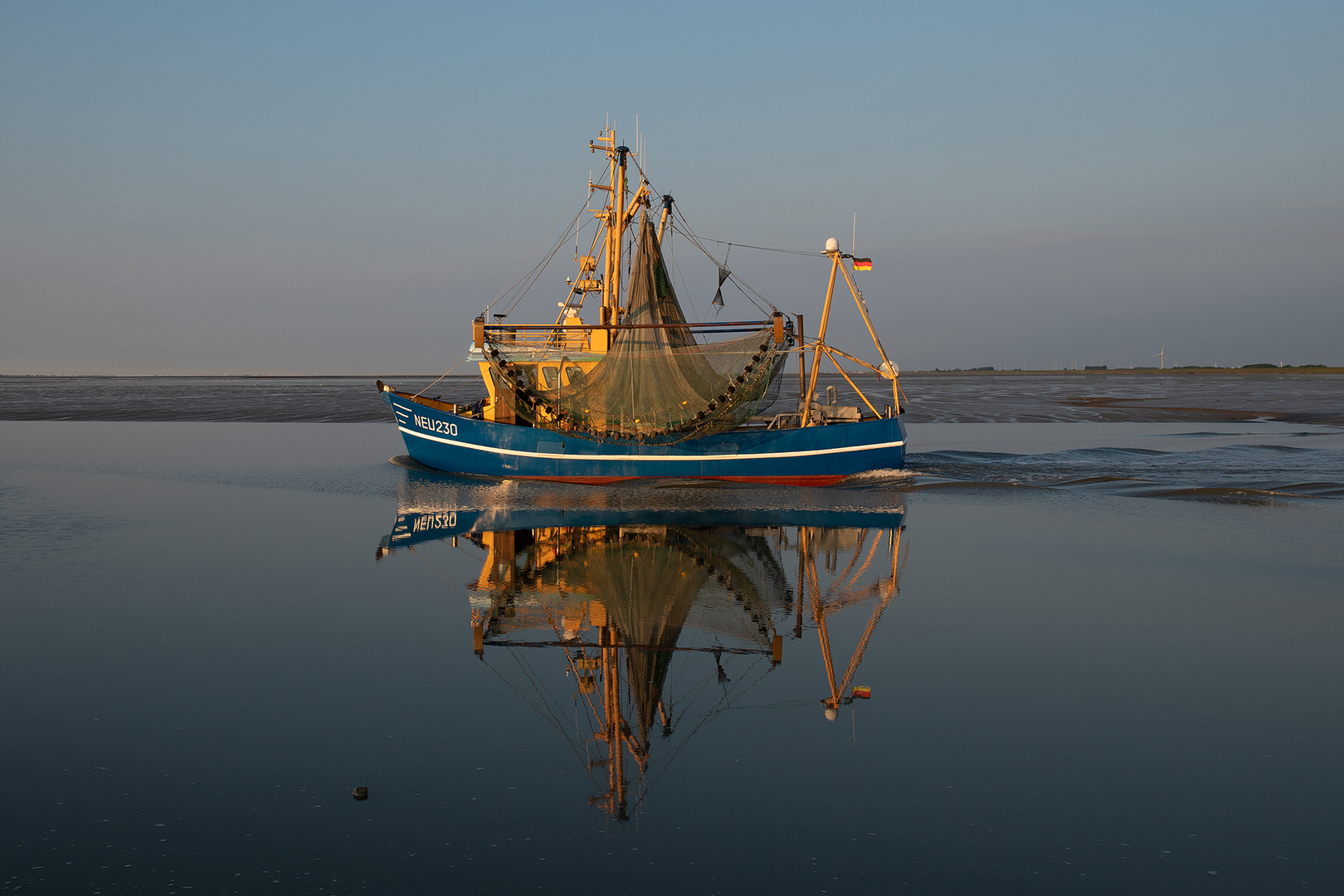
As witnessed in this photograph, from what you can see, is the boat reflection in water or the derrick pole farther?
the derrick pole

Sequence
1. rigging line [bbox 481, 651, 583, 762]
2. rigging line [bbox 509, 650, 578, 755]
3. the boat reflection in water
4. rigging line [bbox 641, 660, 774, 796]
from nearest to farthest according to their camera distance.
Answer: rigging line [bbox 641, 660, 774, 796] → rigging line [bbox 481, 651, 583, 762] → rigging line [bbox 509, 650, 578, 755] → the boat reflection in water

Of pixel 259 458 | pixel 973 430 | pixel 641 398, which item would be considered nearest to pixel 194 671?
pixel 641 398

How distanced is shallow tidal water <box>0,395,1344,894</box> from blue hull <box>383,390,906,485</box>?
7.64 metres

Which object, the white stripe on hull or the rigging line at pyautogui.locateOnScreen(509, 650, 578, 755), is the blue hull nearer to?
the white stripe on hull

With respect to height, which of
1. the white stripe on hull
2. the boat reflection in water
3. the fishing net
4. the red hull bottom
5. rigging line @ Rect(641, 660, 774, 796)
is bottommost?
rigging line @ Rect(641, 660, 774, 796)

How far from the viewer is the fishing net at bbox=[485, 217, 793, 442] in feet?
77.0

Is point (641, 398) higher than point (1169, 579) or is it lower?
higher

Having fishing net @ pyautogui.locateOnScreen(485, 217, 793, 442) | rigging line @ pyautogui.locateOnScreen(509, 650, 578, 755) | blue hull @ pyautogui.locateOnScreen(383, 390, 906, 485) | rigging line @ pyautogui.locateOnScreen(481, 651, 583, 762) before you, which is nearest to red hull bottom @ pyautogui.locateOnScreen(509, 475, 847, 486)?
blue hull @ pyautogui.locateOnScreen(383, 390, 906, 485)

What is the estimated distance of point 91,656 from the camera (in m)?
8.47

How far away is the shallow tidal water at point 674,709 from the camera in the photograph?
5062 mm

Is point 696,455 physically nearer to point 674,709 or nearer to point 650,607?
point 650,607

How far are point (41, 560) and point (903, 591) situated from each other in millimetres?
12196

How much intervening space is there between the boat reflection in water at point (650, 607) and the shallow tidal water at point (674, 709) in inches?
2.5

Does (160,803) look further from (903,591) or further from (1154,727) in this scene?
(903,591)
